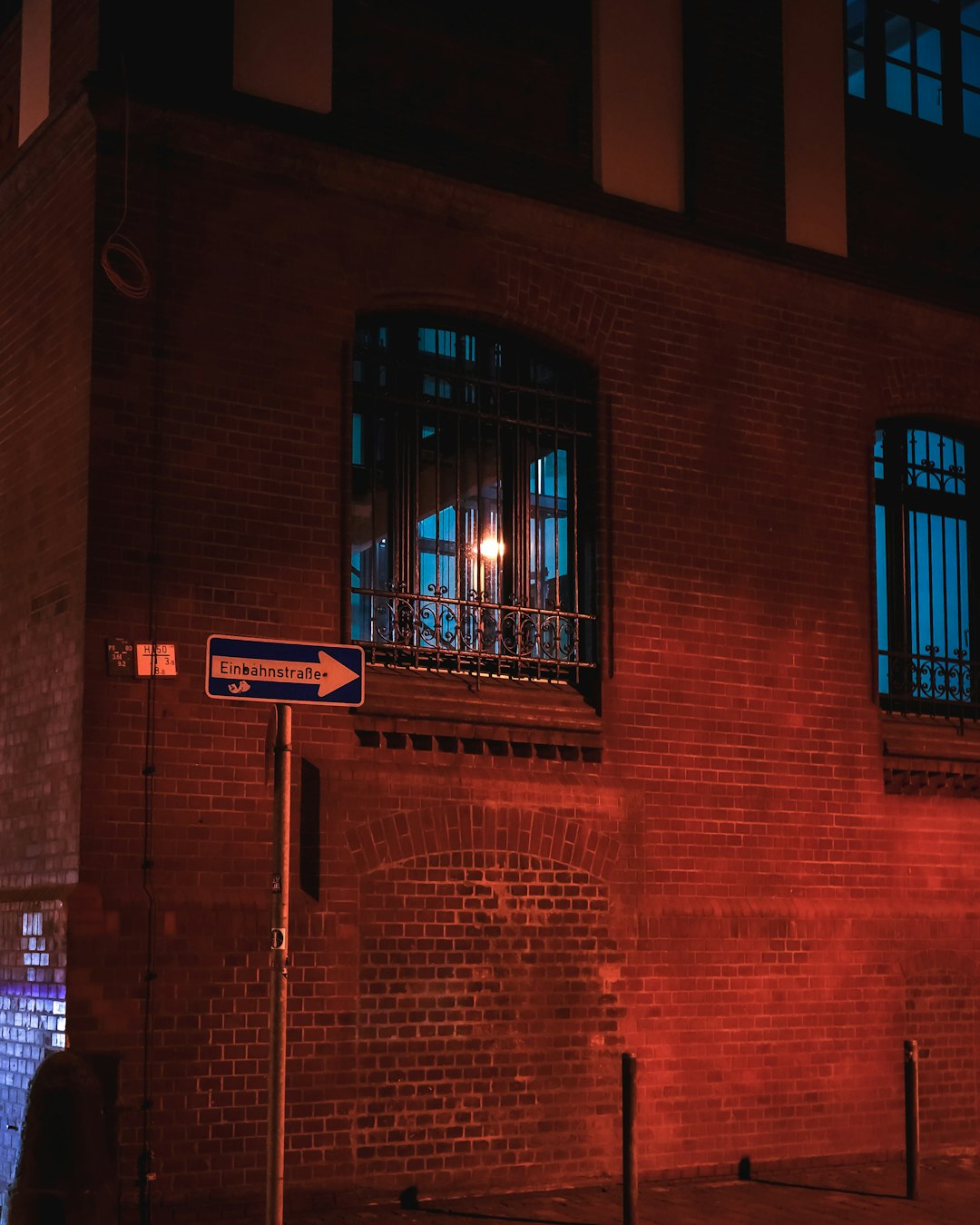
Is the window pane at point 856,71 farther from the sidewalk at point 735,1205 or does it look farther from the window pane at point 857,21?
the sidewalk at point 735,1205

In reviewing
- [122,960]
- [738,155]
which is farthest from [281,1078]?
[738,155]

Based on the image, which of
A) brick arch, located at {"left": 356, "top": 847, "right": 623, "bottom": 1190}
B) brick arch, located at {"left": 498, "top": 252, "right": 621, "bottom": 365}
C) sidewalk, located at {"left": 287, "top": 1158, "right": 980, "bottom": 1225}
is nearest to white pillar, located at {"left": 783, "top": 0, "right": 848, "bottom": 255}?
brick arch, located at {"left": 498, "top": 252, "right": 621, "bottom": 365}

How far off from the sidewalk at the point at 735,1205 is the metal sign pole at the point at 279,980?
2.49 meters

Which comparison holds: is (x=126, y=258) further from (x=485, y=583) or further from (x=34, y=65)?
(x=485, y=583)

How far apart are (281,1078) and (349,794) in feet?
10.6

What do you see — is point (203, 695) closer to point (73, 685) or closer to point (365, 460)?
point (73, 685)

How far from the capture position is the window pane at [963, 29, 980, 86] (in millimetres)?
15047

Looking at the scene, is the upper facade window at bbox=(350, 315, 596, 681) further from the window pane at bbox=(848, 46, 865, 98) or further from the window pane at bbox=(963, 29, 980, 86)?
the window pane at bbox=(963, 29, 980, 86)

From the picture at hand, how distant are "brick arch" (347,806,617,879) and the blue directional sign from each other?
271 centimetres

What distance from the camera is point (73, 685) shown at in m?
9.92

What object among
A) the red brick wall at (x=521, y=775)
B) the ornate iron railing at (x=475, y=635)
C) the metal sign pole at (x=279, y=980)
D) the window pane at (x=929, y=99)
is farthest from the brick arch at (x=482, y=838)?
the window pane at (x=929, y=99)

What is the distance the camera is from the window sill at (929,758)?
519 inches

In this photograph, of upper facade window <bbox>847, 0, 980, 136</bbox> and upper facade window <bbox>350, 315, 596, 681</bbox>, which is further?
upper facade window <bbox>847, 0, 980, 136</bbox>

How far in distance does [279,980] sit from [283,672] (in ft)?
4.61
